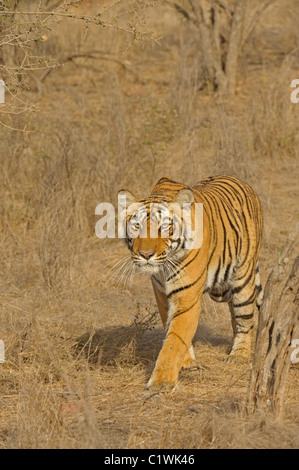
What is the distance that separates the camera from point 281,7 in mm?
13914

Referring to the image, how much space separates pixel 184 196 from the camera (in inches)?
170

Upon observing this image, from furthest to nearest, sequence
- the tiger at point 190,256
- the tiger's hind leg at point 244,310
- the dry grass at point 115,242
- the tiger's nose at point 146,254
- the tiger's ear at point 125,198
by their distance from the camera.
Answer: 1. the tiger's hind leg at point 244,310
2. the tiger's ear at point 125,198
3. the tiger at point 190,256
4. the tiger's nose at point 146,254
5. the dry grass at point 115,242

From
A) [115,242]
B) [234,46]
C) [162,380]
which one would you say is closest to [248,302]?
[162,380]

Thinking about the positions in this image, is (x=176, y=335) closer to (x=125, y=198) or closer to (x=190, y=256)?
(x=190, y=256)

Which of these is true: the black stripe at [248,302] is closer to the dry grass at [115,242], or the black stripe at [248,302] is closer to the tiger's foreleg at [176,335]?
the dry grass at [115,242]

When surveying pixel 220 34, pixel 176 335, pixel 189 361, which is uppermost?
pixel 220 34

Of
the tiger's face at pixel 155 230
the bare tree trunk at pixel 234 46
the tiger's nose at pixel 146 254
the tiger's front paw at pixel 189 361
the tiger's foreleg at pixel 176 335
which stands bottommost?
the tiger's front paw at pixel 189 361

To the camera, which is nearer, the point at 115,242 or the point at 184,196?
the point at 184,196

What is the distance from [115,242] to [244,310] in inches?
108

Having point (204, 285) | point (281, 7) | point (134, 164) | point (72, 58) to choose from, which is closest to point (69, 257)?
point (134, 164)

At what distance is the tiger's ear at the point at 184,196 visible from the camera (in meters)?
4.30

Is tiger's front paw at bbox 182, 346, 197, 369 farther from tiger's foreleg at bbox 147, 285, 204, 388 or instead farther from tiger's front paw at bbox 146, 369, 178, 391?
tiger's front paw at bbox 146, 369, 178, 391

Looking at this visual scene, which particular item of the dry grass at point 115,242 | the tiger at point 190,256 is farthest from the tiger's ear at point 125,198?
the dry grass at point 115,242
